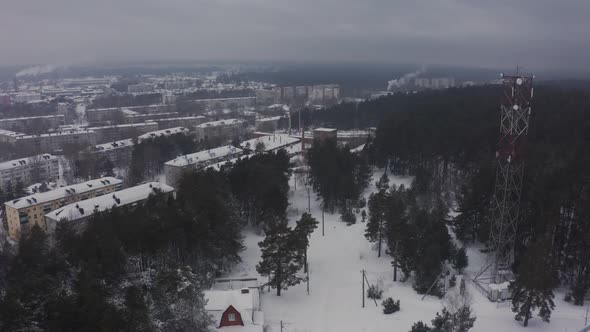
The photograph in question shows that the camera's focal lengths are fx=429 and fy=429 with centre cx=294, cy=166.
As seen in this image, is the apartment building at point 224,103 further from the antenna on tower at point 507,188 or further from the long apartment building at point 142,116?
the antenna on tower at point 507,188

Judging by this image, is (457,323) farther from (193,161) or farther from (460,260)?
(193,161)

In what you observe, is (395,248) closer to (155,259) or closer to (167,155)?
(155,259)

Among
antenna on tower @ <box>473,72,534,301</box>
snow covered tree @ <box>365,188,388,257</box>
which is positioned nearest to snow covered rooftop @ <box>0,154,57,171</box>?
snow covered tree @ <box>365,188,388,257</box>

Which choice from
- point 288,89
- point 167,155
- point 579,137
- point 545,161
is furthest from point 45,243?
point 288,89

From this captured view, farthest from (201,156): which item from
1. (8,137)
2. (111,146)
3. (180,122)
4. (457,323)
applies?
(180,122)

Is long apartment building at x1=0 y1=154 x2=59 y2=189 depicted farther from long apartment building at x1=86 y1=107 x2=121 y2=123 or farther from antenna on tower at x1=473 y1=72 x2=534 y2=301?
antenna on tower at x1=473 y1=72 x2=534 y2=301
